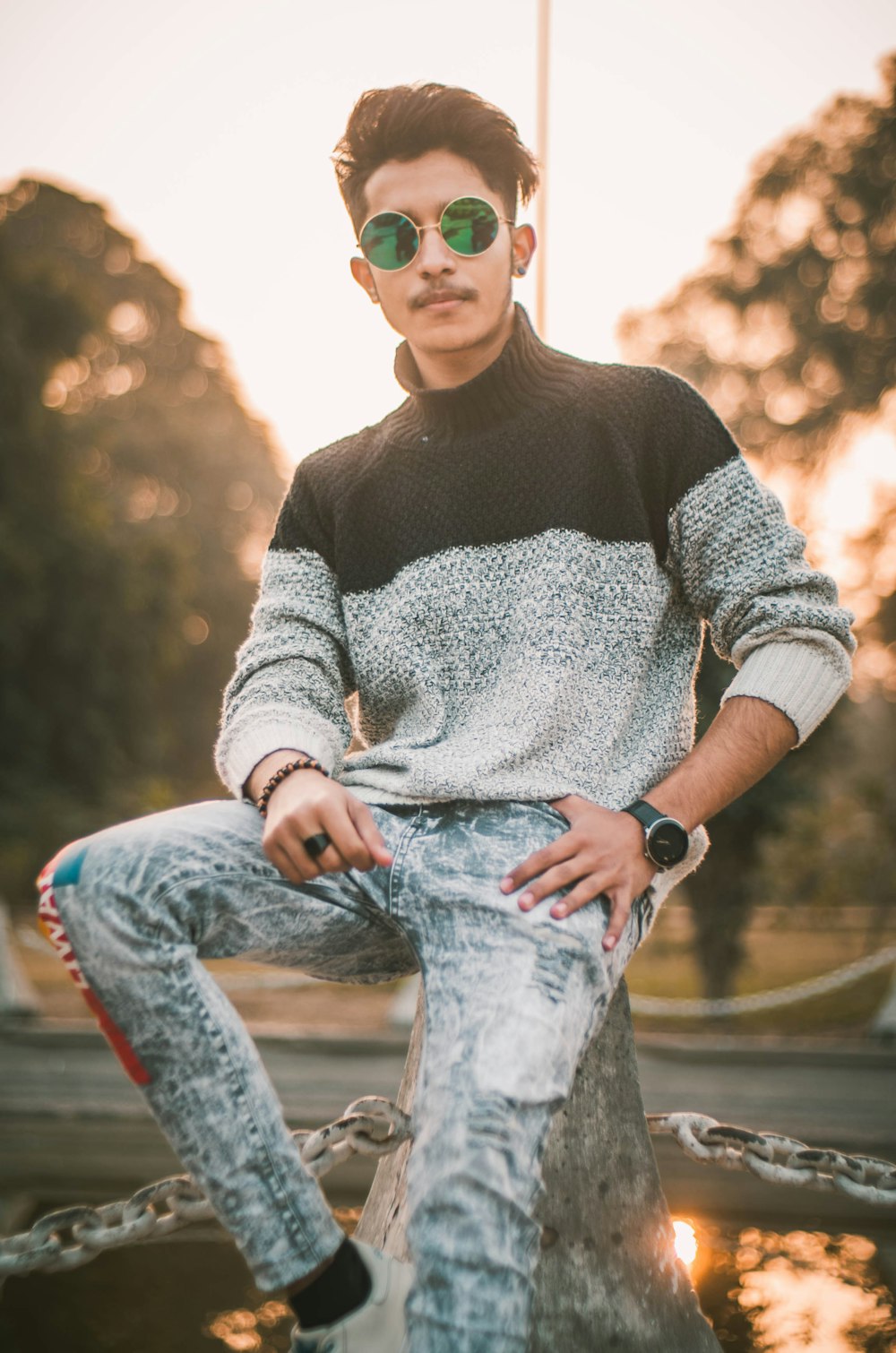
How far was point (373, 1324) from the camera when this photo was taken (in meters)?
1.37

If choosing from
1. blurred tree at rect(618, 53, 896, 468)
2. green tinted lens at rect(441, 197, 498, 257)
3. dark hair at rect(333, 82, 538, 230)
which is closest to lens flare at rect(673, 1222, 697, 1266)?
green tinted lens at rect(441, 197, 498, 257)

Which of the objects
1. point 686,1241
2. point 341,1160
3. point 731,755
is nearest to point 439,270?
point 731,755

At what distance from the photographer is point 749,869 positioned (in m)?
7.37

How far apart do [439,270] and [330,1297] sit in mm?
1576

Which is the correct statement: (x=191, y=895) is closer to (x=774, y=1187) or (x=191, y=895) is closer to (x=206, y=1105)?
(x=206, y=1105)

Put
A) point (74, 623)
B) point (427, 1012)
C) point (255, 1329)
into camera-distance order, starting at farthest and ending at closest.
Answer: point (74, 623) < point (255, 1329) < point (427, 1012)

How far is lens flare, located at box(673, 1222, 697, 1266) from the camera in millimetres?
2781

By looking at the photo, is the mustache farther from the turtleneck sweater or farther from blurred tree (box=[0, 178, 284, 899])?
blurred tree (box=[0, 178, 284, 899])

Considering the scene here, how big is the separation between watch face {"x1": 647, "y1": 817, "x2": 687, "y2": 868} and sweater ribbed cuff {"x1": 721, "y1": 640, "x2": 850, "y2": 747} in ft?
0.82

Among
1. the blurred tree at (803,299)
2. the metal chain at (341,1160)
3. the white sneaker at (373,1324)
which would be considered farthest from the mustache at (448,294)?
the blurred tree at (803,299)

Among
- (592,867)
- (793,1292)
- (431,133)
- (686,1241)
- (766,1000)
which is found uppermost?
(431,133)

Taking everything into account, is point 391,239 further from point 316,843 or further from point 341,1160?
point 341,1160

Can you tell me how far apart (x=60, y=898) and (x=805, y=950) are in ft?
32.5

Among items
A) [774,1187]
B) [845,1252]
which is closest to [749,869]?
[774,1187]
